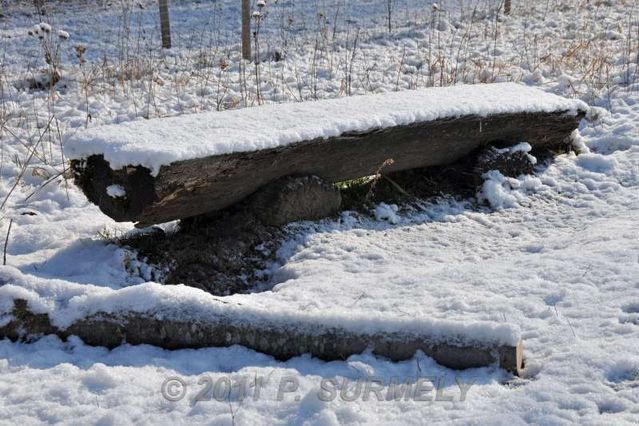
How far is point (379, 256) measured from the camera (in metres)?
4.52

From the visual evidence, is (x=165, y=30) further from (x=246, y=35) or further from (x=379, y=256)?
(x=379, y=256)

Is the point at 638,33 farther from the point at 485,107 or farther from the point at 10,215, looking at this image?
the point at 10,215

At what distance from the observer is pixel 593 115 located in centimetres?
668

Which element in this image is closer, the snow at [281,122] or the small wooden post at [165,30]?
the snow at [281,122]

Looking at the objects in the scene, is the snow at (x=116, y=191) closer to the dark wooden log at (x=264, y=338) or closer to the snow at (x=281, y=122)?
the snow at (x=281, y=122)

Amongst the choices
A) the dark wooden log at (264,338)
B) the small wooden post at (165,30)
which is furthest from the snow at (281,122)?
the small wooden post at (165,30)

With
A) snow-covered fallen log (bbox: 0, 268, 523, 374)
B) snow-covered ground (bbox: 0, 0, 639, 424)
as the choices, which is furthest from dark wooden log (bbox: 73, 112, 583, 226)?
snow-covered fallen log (bbox: 0, 268, 523, 374)

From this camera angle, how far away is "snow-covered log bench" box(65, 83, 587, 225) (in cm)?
405

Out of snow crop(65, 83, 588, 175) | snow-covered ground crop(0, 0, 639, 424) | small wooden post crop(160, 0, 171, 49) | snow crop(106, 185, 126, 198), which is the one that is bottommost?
snow-covered ground crop(0, 0, 639, 424)

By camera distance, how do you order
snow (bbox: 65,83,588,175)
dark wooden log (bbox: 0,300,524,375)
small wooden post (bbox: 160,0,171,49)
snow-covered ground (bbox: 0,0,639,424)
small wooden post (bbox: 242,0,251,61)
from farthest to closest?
small wooden post (bbox: 160,0,171,49)
small wooden post (bbox: 242,0,251,61)
snow (bbox: 65,83,588,175)
dark wooden log (bbox: 0,300,524,375)
snow-covered ground (bbox: 0,0,639,424)

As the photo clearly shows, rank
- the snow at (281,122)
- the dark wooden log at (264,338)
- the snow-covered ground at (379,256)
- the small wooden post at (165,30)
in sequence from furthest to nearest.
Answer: the small wooden post at (165,30) → the snow at (281,122) → the dark wooden log at (264,338) → the snow-covered ground at (379,256)

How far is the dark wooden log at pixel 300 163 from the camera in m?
4.06

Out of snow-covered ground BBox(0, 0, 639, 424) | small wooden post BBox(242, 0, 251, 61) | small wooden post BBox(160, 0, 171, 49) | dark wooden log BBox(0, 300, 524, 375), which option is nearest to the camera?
snow-covered ground BBox(0, 0, 639, 424)

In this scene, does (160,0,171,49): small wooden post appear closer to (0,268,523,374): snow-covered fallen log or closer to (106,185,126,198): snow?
(106,185,126,198): snow
